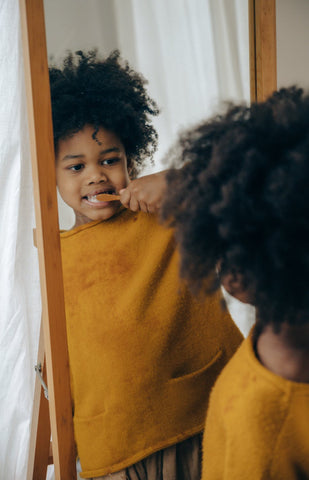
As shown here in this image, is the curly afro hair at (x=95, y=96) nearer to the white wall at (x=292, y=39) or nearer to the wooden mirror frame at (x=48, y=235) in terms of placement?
the wooden mirror frame at (x=48, y=235)

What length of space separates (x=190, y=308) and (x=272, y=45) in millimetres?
650

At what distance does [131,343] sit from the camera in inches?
35.7

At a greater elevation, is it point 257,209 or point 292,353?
point 257,209

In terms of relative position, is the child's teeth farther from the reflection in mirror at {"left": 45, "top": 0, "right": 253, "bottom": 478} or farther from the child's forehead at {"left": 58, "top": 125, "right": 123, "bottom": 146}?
the child's forehead at {"left": 58, "top": 125, "right": 123, "bottom": 146}

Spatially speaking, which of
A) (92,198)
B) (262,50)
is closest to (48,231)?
(92,198)

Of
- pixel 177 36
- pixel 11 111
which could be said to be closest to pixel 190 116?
pixel 177 36

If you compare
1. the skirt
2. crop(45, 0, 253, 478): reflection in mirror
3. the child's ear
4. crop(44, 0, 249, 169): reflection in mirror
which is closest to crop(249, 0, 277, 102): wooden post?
crop(44, 0, 249, 169): reflection in mirror

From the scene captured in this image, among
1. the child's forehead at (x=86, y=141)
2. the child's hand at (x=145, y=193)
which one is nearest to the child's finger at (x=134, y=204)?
the child's hand at (x=145, y=193)

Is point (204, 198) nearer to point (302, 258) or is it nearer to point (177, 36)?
point (302, 258)

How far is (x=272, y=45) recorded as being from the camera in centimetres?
110

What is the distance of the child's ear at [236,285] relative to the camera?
519 millimetres

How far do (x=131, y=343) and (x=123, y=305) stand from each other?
75 mm

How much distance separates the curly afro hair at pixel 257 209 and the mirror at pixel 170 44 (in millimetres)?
465

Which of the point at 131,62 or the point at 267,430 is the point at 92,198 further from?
the point at 267,430
